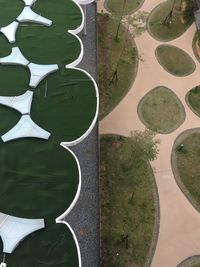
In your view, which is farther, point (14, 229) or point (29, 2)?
point (29, 2)

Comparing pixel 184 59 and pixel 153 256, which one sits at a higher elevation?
pixel 184 59

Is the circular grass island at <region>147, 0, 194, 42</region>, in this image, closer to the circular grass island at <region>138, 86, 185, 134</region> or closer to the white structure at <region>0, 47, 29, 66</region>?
the circular grass island at <region>138, 86, 185, 134</region>

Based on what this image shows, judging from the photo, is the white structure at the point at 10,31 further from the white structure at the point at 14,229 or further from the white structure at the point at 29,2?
the white structure at the point at 14,229

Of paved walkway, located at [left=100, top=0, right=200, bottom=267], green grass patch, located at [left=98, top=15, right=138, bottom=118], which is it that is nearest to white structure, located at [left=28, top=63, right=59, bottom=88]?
green grass patch, located at [left=98, top=15, right=138, bottom=118]

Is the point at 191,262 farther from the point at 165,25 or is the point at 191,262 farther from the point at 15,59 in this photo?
the point at 165,25

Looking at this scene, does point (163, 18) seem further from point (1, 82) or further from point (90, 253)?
point (90, 253)

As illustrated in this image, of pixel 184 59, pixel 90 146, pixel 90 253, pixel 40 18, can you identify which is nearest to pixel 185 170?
pixel 90 146

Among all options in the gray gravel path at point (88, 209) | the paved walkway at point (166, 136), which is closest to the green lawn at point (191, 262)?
the paved walkway at point (166, 136)

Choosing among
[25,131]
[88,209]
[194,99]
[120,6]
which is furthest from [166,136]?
[120,6]
